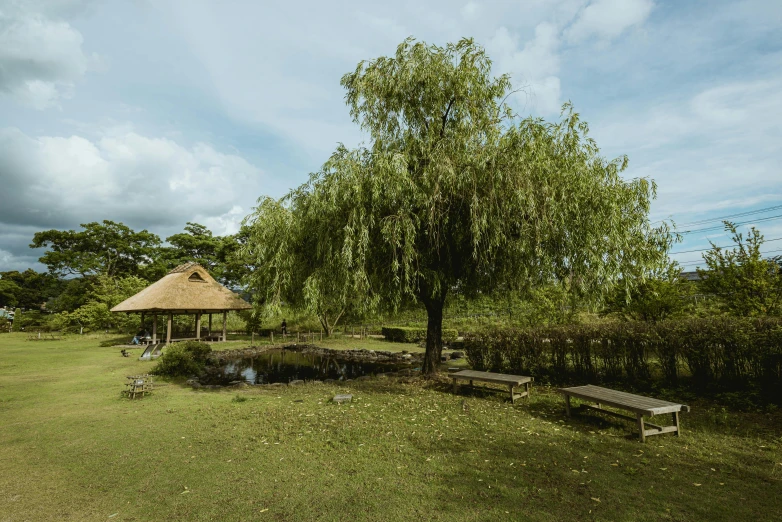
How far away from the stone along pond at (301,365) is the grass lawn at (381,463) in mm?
4798

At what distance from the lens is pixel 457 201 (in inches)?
305

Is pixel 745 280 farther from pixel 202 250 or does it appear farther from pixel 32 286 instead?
pixel 32 286

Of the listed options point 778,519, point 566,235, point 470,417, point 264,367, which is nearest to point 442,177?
point 566,235

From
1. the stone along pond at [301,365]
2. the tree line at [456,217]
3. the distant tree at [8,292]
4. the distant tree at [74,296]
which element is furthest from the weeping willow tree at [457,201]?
the distant tree at [8,292]

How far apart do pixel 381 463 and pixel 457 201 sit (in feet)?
17.0

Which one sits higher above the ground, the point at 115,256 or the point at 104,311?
the point at 115,256

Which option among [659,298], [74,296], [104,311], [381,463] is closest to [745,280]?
[659,298]

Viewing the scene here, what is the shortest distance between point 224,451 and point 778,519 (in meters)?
5.73

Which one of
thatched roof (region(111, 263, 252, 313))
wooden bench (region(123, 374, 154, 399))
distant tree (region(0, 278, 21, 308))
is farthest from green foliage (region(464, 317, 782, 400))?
distant tree (region(0, 278, 21, 308))

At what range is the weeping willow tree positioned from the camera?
724 cm

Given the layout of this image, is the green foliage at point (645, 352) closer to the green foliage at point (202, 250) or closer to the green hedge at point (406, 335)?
the green hedge at point (406, 335)

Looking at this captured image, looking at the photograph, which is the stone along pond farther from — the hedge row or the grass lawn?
the grass lawn

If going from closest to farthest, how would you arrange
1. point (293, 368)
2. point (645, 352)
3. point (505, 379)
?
point (505, 379) → point (645, 352) → point (293, 368)

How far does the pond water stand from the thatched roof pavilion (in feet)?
15.2
